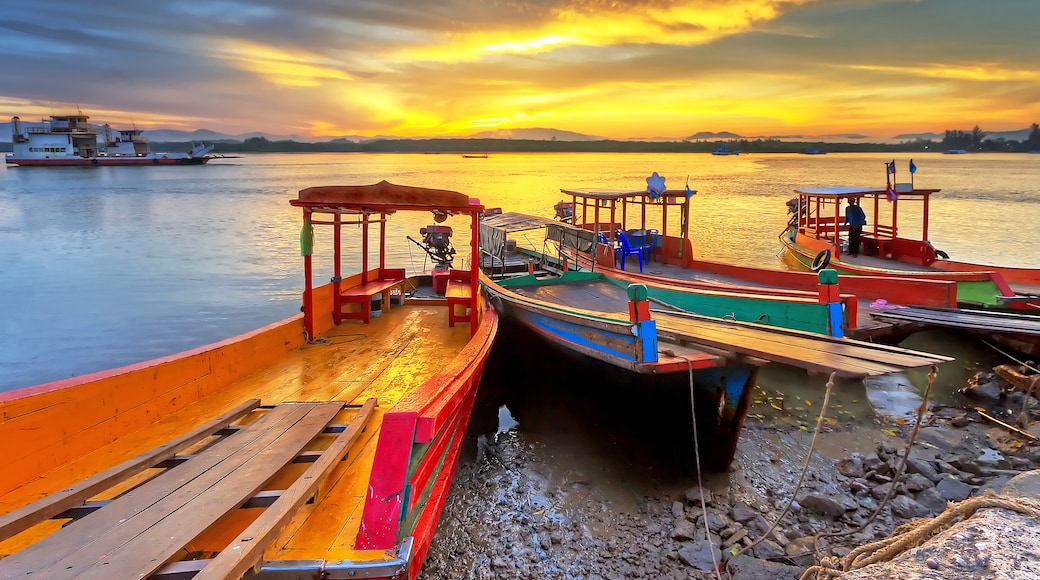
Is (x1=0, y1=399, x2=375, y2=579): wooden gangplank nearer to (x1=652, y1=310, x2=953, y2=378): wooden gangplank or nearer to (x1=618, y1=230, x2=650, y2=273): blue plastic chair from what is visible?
(x1=652, y1=310, x2=953, y2=378): wooden gangplank

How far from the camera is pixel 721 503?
6.02 metres

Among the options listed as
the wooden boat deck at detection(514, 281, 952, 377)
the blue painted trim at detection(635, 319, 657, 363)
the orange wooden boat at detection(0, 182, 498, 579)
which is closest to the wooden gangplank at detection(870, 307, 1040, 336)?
the wooden boat deck at detection(514, 281, 952, 377)

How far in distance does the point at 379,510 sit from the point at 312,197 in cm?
416

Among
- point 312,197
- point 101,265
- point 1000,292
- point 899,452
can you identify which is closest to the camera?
point 312,197

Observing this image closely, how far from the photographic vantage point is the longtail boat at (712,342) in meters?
5.25

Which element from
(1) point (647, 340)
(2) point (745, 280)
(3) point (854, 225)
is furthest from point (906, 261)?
(1) point (647, 340)

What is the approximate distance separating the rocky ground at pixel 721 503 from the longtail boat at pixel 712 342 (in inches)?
34.8

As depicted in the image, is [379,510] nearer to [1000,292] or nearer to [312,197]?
[312,197]

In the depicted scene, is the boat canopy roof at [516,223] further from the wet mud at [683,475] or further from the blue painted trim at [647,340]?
the blue painted trim at [647,340]

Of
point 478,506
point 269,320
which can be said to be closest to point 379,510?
point 478,506

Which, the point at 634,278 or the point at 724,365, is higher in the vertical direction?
the point at 634,278

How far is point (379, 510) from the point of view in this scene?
131 inches

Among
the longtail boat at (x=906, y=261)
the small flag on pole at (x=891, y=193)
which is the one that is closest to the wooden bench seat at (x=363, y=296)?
the longtail boat at (x=906, y=261)

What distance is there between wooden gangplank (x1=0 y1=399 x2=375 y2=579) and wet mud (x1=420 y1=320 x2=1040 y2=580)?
1.91 m
